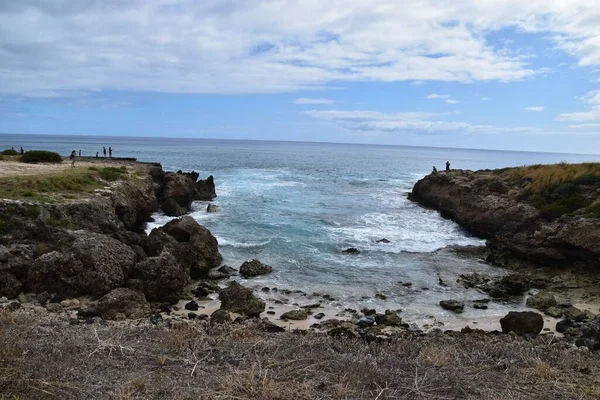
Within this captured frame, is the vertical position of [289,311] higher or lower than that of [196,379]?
lower

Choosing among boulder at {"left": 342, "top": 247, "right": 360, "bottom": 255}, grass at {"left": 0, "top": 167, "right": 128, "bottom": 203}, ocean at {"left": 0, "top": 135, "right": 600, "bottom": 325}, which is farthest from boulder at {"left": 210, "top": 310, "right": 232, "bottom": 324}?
boulder at {"left": 342, "top": 247, "right": 360, "bottom": 255}

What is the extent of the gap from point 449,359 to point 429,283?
1128cm

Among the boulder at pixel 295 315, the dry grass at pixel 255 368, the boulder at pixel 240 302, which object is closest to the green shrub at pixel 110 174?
the boulder at pixel 240 302

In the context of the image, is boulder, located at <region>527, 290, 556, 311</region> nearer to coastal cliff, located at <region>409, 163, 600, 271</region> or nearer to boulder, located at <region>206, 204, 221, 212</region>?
coastal cliff, located at <region>409, 163, 600, 271</region>

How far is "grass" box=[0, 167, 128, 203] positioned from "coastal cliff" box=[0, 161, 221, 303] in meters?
0.04

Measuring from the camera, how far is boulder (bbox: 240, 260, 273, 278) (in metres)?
20.0

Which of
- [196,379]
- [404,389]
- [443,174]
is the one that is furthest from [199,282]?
[443,174]

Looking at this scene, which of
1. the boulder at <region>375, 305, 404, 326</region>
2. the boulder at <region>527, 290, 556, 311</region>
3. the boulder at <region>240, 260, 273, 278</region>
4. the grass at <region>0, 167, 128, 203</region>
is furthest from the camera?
the boulder at <region>240, 260, 273, 278</region>

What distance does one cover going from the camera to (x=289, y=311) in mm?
15328

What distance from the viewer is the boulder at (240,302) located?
15.1m

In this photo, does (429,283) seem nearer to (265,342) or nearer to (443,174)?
(265,342)

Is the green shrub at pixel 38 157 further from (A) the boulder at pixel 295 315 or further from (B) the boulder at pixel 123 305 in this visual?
(A) the boulder at pixel 295 315

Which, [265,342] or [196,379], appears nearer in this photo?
[196,379]

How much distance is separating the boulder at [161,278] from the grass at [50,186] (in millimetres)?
6264
